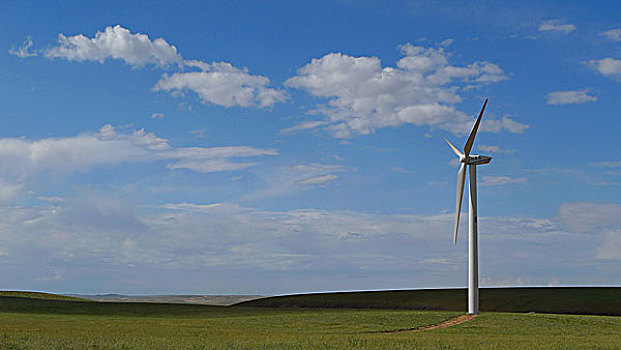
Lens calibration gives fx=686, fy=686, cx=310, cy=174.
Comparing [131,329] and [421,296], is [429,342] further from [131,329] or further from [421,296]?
[421,296]

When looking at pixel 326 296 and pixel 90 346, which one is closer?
pixel 90 346

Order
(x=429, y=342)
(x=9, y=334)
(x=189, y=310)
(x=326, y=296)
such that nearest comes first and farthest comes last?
(x=429, y=342), (x=9, y=334), (x=189, y=310), (x=326, y=296)

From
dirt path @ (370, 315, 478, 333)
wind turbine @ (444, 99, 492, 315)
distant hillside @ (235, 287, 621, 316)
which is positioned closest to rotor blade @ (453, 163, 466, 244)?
wind turbine @ (444, 99, 492, 315)

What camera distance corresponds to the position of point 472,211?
57.4 meters

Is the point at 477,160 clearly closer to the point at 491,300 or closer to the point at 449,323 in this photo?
the point at 449,323

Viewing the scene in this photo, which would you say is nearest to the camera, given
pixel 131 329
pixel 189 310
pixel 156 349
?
pixel 156 349

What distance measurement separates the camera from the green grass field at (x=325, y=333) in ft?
105

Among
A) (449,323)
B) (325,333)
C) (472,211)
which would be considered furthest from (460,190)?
(325,333)

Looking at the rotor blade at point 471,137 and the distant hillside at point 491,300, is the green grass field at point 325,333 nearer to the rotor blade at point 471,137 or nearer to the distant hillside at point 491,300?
the rotor blade at point 471,137

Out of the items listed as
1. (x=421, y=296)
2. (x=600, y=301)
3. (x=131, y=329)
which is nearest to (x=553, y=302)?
(x=600, y=301)

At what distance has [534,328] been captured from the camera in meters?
46.0

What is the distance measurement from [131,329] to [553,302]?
49231 millimetres

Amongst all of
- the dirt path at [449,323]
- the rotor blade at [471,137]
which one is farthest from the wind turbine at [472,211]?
the dirt path at [449,323]

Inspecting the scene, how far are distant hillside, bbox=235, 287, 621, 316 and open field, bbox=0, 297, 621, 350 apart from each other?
61.5 feet
